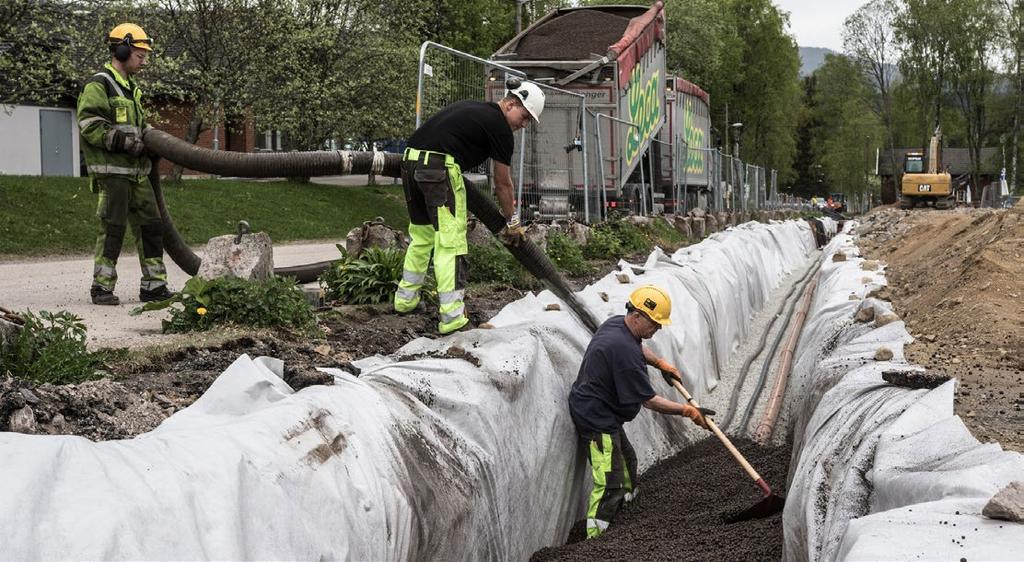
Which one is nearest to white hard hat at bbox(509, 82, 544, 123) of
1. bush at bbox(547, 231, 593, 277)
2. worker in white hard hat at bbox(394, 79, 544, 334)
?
worker in white hard hat at bbox(394, 79, 544, 334)

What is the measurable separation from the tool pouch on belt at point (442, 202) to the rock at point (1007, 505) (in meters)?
3.95

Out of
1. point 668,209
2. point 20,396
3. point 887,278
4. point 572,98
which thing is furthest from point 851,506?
point 668,209

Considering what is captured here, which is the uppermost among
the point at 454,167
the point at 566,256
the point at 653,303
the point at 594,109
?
the point at 594,109

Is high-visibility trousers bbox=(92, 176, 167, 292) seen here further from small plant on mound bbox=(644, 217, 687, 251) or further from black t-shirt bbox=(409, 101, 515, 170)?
small plant on mound bbox=(644, 217, 687, 251)

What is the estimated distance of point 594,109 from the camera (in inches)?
639

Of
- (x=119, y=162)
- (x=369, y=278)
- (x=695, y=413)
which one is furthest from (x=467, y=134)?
(x=119, y=162)

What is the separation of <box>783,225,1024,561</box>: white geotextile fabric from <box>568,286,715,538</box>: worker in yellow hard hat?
93 cm

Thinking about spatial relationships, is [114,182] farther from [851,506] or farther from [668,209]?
[668,209]

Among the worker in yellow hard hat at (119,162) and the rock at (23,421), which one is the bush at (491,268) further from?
the rock at (23,421)

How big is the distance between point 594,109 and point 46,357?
482 inches

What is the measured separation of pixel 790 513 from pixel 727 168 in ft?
78.3

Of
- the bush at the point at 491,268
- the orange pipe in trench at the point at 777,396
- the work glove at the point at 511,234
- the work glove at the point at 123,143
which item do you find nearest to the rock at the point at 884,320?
the orange pipe in trench at the point at 777,396

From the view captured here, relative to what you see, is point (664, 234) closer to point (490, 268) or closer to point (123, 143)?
point (490, 268)

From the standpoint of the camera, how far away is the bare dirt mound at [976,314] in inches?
200
